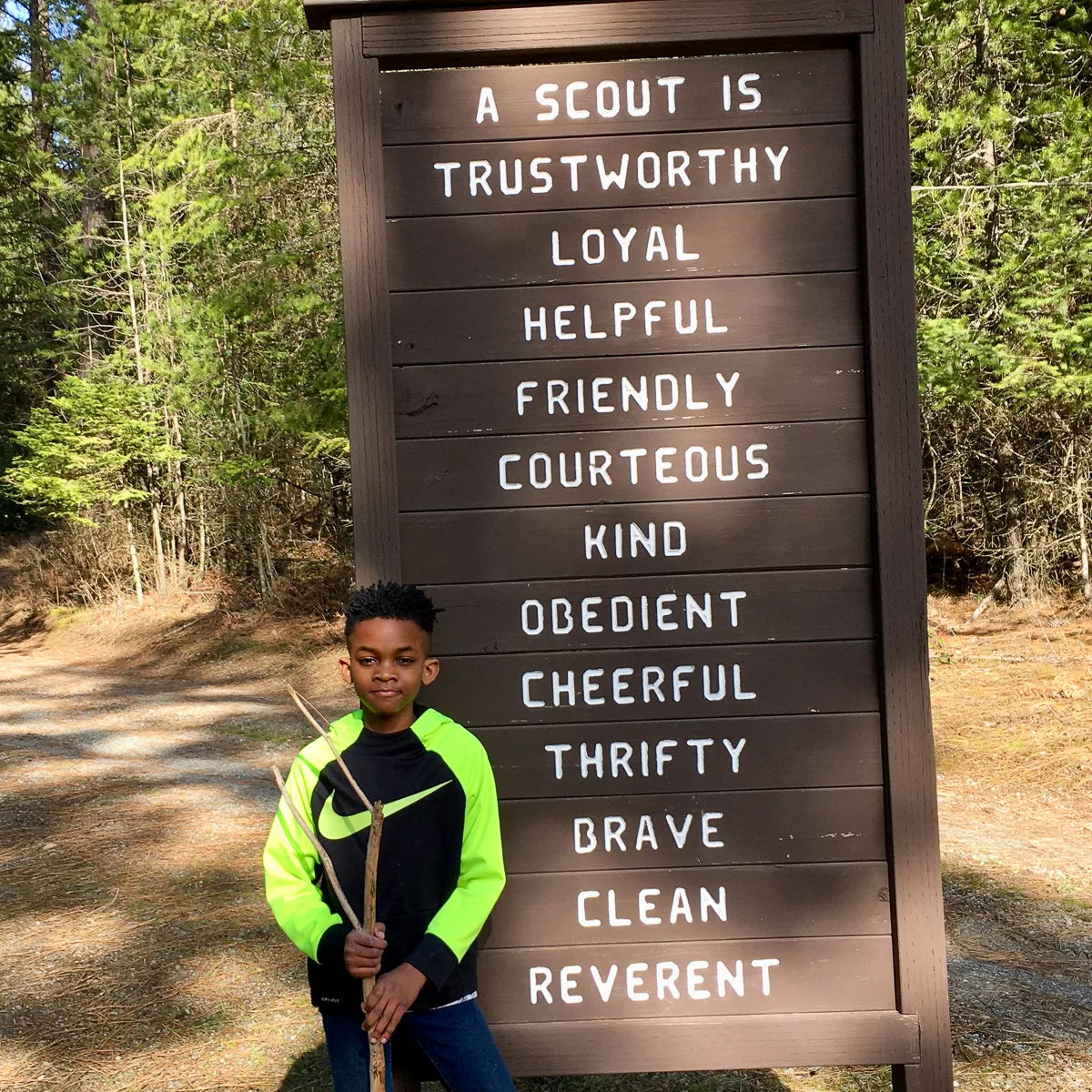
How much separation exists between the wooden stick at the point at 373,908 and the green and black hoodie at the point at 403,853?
0.12 m

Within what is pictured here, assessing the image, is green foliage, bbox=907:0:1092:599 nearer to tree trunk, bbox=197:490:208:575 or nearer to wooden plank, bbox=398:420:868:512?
wooden plank, bbox=398:420:868:512

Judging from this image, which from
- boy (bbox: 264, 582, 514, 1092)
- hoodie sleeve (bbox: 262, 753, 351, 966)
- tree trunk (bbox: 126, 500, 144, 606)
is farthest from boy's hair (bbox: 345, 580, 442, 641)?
tree trunk (bbox: 126, 500, 144, 606)

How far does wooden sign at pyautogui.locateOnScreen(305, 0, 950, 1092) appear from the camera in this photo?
264cm

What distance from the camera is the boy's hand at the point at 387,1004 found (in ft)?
6.49

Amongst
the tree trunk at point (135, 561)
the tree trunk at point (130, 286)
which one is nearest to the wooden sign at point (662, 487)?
the tree trunk at point (130, 286)

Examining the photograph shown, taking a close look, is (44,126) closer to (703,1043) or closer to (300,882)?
(300,882)

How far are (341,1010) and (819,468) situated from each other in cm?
163

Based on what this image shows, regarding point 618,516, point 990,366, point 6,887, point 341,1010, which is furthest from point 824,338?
Result: point 990,366

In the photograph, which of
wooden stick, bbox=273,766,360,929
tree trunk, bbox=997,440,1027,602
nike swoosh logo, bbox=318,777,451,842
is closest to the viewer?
wooden stick, bbox=273,766,360,929

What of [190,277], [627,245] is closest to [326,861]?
[627,245]

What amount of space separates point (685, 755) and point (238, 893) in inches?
138

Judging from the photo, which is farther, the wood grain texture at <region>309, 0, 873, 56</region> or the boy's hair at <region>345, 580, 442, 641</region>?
the wood grain texture at <region>309, 0, 873, 56</region>

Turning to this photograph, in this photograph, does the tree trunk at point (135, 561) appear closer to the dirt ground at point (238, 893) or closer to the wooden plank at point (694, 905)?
the dirt ground at point (238, 893)

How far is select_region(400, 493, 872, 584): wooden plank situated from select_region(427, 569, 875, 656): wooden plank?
30mm
